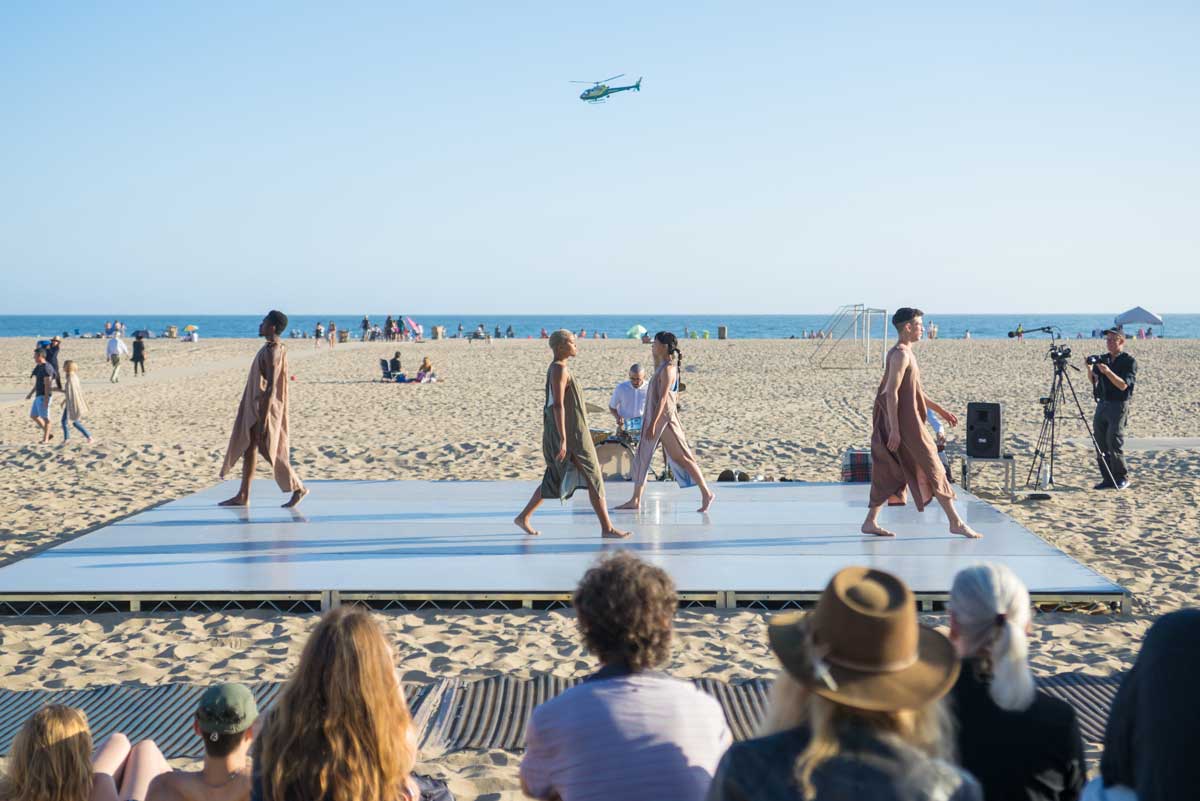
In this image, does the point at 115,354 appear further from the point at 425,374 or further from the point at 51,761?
the point at 51,761

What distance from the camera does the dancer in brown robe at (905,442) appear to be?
24.6 ft

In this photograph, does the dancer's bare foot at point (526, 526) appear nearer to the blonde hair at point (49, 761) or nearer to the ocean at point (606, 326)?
the blonde hair at point (49, 761)

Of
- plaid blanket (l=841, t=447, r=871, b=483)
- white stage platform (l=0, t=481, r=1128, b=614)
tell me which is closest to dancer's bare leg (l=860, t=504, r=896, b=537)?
white stage platform (l=0, t=481, r=1128, b=614)

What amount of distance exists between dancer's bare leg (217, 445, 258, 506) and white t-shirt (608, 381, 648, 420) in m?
3.38

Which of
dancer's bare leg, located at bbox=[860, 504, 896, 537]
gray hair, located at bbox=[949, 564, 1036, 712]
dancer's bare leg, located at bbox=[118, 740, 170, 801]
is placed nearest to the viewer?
gray hair, located at bbox=[949, 564, 1036, 712]

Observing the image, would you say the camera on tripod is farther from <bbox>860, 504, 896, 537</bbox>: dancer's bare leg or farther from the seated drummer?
the seated drummer

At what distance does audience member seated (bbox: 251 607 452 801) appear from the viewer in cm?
252

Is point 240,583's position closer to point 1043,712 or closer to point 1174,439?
point 1043,712

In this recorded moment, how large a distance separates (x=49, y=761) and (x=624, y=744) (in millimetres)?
1615

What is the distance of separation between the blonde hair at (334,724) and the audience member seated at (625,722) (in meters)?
0.37

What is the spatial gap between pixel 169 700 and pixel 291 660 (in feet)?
2.61

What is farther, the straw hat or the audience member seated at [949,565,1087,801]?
the audience member seated at [949,565,1087,801]

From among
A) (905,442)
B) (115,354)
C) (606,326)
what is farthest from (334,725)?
(606,326)

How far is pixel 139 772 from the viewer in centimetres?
331
